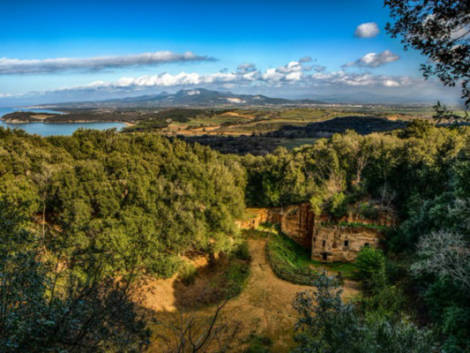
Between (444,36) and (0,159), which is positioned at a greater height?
(444,36)

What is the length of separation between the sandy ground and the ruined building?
6234 millimetres

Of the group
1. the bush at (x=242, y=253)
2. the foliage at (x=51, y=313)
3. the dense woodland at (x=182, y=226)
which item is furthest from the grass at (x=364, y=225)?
the foliage at (x=51, y=313)

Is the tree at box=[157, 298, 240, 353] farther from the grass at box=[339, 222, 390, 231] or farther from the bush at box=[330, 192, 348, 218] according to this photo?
the bush at box=[330, 192, 348, 218]

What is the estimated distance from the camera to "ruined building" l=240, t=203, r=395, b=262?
24.4m

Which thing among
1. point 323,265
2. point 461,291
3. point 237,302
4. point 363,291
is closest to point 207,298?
point 237,302

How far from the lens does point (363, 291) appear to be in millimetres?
18094

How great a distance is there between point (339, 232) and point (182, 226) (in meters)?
14.5

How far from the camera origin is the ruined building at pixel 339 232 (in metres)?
24.4

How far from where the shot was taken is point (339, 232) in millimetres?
24984

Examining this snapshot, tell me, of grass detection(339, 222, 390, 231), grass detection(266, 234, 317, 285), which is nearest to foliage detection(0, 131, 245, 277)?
grass detection(266, 234, 317, 285)

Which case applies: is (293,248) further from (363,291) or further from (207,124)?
(207,124)

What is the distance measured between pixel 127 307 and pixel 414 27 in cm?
943

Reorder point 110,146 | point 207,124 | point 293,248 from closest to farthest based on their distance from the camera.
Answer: point 293,248, point 110,146, point 207,124

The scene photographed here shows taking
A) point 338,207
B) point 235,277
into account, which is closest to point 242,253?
point 235,277
